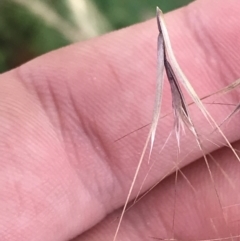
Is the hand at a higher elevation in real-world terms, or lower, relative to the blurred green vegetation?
lower

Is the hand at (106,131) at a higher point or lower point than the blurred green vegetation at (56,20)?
lower

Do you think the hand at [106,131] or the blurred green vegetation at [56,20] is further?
the blurred green vegetation at [56,20]

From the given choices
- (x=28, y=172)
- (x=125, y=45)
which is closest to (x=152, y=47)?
(x=125, y=45)

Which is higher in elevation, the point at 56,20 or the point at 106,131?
the point at 56,20

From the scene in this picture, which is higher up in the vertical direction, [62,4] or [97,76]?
[62,4]

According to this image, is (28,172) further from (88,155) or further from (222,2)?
(222,2)
